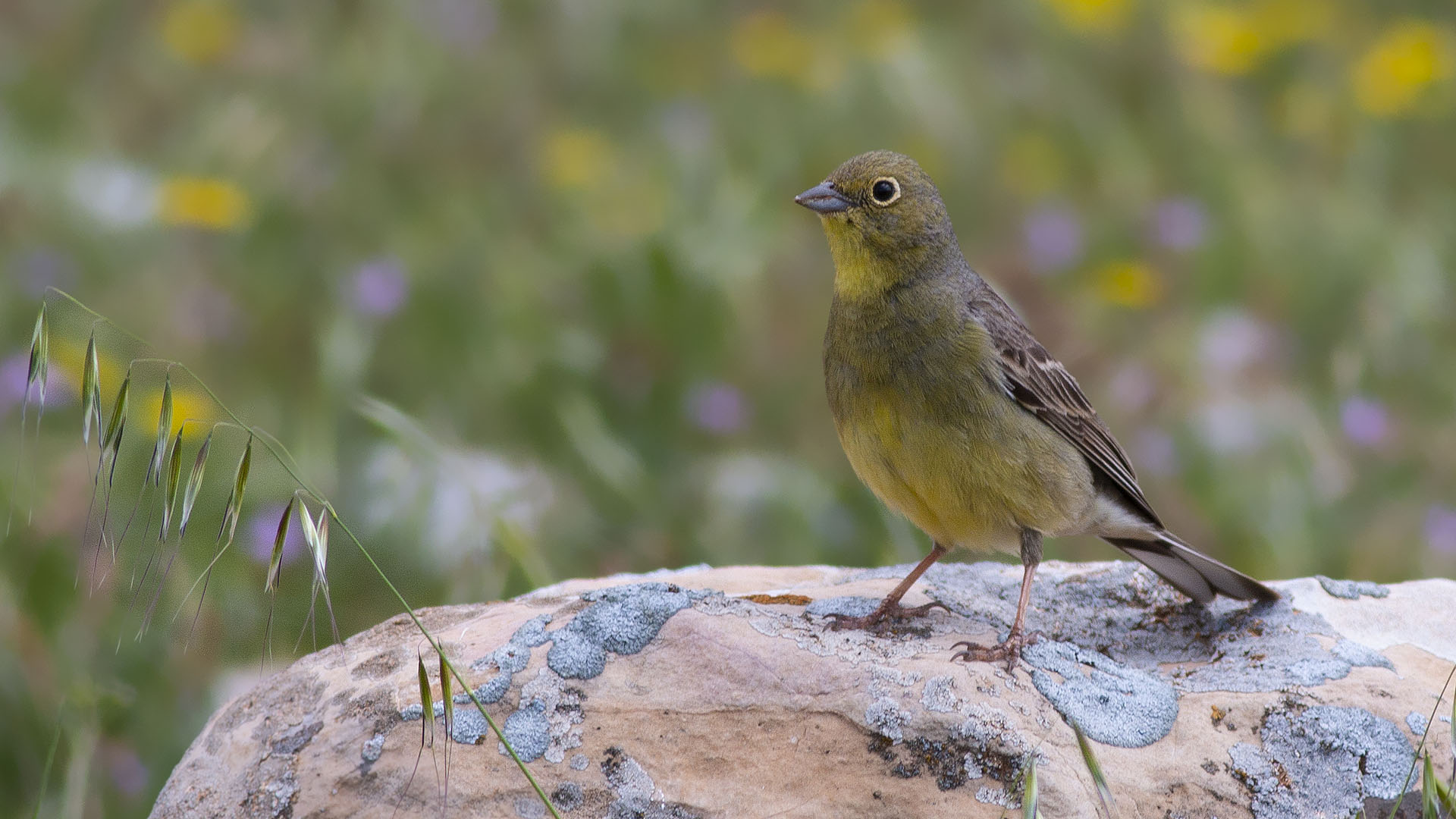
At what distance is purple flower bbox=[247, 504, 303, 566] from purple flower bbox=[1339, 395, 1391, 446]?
530cm

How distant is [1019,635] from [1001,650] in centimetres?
15

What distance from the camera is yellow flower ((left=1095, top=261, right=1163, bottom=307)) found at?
9031 millimetres

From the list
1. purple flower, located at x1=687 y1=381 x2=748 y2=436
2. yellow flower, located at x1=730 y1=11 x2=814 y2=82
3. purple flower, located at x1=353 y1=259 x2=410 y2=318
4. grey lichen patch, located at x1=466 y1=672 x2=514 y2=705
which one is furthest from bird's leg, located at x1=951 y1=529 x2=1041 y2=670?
yellow flower, located at x1=730 y1=11 x2=814 y2=82

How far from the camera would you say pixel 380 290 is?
8.14 metres

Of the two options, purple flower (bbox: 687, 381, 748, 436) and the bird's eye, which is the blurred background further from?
the bird's eye

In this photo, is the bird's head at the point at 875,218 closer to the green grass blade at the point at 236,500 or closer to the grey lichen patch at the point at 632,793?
the grey lichen patch at the point at 632,793

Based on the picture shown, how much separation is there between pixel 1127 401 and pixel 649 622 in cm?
492

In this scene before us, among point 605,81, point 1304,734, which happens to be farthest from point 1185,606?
point 605,81

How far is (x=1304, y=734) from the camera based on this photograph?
12.5 feet

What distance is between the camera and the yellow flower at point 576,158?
32.7 ft

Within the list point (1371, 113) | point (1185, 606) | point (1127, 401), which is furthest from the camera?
point (1371, 113)

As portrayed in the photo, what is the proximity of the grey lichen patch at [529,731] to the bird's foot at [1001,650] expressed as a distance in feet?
3.70

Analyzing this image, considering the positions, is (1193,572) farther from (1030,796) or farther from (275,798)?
(275,798)

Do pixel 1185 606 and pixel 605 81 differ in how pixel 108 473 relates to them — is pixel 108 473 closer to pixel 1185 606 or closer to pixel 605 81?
pixel 1185 606
